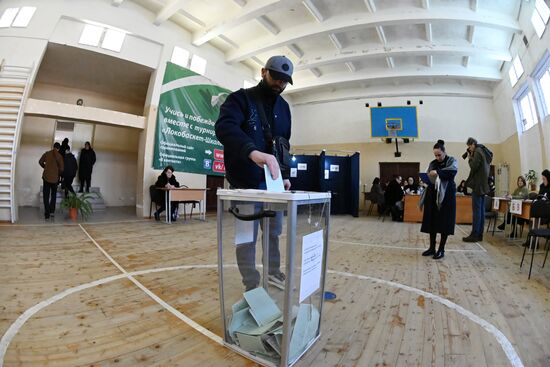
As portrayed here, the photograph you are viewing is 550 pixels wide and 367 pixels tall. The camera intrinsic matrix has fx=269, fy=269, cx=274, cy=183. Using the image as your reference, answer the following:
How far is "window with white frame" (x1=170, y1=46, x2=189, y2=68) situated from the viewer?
7102 millimetres

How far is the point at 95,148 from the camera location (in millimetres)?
8266

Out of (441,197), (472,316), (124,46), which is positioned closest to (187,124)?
(124,46)

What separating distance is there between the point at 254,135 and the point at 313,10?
6.42 m

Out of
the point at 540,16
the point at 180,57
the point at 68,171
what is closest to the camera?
the point at 540,16

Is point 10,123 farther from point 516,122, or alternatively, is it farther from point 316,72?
point 516,122

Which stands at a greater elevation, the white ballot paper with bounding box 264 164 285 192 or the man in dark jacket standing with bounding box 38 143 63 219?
the man in dark jacket standing with bounding box 38 143 63 219

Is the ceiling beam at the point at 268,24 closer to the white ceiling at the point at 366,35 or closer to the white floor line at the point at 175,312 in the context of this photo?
the white ceiling at the point at 366,35

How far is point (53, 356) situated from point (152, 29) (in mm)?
7456

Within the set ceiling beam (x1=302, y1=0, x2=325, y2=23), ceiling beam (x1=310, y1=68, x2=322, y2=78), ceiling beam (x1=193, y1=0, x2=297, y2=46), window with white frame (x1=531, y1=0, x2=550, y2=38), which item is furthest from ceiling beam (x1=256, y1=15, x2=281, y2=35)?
window with white frame (x1=531, y1=0, x2=550, y2=38)

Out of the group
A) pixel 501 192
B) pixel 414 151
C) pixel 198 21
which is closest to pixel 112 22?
pixel 198 21

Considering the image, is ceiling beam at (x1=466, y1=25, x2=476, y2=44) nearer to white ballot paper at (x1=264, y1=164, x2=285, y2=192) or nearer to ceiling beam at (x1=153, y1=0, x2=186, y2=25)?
ceiling beam at (x1=153, y1=0, x2=186, y2=25)

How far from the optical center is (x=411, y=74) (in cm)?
912

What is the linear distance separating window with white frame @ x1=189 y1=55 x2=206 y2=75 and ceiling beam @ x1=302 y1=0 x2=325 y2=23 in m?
3.25

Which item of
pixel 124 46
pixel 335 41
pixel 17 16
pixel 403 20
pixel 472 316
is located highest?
pixel 335 41
